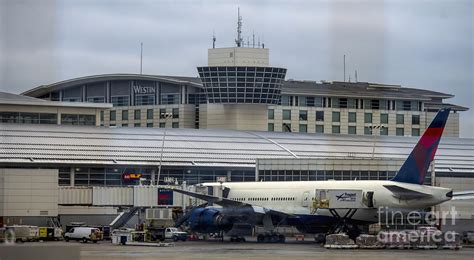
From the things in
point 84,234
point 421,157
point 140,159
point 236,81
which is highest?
point 236,81

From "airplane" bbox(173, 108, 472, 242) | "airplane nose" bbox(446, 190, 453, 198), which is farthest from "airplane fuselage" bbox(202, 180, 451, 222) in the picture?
"airplane nose" bbox(446, 190, 453, 198)

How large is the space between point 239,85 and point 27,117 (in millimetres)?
47537

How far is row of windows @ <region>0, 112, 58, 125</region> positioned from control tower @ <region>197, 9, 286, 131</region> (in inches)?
1627

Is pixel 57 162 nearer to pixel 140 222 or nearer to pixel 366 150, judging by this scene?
pixel 140 222

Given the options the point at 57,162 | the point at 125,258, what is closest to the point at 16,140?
the point at 57,162

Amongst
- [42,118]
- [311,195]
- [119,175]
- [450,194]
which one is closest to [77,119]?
[42,118]

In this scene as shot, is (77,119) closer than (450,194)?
No

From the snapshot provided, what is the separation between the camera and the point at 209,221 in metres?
103

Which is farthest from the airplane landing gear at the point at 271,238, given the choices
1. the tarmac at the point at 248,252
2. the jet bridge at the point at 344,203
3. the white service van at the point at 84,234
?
the white service van at the point at 84,234

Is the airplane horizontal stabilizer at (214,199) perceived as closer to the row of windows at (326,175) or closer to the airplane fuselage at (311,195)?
the airplane fuselage at (311,195)

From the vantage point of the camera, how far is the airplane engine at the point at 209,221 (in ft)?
338

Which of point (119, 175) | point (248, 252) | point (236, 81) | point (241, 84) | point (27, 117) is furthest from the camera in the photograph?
point (241, 84)

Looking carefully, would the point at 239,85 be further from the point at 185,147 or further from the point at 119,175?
the point at 119,175

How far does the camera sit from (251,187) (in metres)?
108
